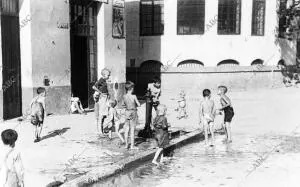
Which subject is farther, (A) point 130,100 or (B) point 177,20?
(B) point 177,20

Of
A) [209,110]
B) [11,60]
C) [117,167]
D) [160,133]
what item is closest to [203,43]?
[11,60]

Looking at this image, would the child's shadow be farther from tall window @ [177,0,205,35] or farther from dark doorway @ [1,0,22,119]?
tall window @ [177,0,205,35]

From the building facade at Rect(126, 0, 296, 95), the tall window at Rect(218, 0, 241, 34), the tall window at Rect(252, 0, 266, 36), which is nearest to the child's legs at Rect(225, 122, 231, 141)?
the building facade at Rect(126, 0, 296, 95)

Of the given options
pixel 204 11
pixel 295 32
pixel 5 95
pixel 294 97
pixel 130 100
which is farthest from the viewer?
pixel 295 32

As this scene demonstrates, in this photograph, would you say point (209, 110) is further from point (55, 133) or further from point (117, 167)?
point (55, 133)

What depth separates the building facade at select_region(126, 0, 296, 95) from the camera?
2370 centimetres

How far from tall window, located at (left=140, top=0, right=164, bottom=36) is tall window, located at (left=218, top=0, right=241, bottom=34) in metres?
3.31

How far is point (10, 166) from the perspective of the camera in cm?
497

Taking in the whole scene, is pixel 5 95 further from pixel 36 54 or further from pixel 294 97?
pixel 294 97

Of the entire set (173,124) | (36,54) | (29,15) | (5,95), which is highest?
(29,15)

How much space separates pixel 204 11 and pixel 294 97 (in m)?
6.70

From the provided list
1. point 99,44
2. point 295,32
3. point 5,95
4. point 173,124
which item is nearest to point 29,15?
point 5,95

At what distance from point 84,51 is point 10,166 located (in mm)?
11752

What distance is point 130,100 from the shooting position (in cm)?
938
